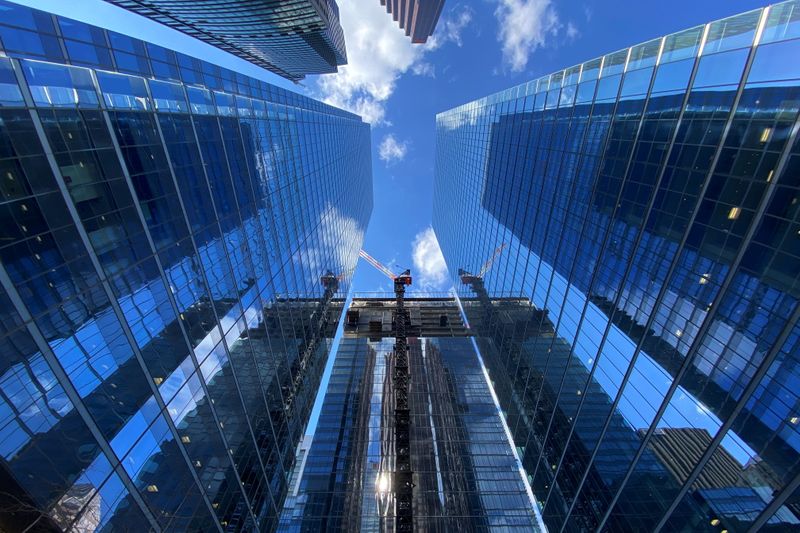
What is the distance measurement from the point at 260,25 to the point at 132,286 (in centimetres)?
10389

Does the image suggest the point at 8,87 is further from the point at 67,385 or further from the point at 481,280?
the point at 481,280

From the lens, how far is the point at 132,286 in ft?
55.1

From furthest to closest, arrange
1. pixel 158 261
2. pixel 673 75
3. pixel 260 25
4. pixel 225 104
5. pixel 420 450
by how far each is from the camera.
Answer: pixel 260 25
pixel 420 450
pixel 225 104
pixel 673 75
pixel 158 261

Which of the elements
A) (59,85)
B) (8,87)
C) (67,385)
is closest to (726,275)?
(67,385)

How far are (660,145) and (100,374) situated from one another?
34811 millimetres

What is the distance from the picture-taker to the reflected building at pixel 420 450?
40.0 metres

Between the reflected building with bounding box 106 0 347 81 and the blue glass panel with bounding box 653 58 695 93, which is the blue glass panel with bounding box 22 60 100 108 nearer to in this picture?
the blue glass panel with bounding box 653 58 695 93

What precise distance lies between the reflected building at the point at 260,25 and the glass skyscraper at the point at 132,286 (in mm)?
68526

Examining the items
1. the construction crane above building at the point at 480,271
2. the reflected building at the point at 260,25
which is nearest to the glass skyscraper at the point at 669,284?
the construction crane above building at the point at 480,271

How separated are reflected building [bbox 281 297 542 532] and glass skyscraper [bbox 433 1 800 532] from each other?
22.3ft

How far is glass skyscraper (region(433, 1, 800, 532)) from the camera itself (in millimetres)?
15938

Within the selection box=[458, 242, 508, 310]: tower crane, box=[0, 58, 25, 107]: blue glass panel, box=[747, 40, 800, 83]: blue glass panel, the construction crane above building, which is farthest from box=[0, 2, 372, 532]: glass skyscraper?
box=[458, 242, 508, 310]: tower crane

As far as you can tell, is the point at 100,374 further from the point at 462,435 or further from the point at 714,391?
the point at 462,435

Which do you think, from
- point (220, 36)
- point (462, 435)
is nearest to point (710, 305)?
point (462, 435)
